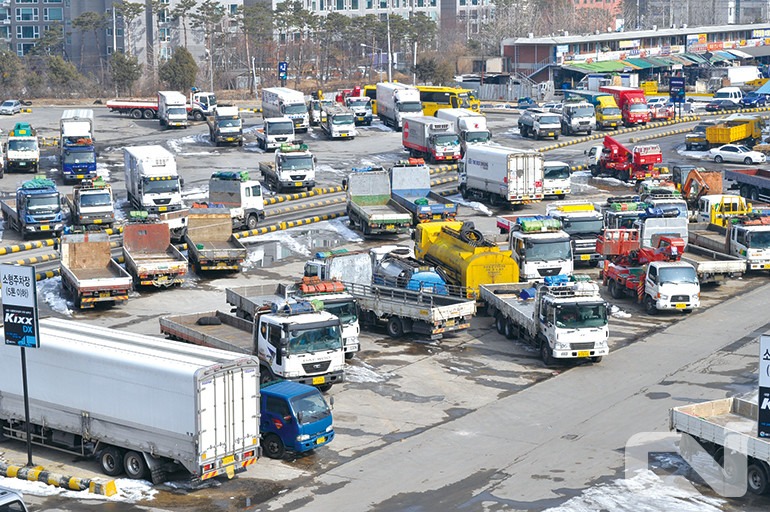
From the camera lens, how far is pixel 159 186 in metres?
54.5

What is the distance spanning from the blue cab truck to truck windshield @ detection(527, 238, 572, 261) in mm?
15572

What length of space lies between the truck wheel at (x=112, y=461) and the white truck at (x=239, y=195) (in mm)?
27520

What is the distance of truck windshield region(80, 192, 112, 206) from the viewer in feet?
174

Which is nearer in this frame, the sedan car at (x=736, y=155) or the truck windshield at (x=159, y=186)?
the truck windshield at (x=159, y=186)

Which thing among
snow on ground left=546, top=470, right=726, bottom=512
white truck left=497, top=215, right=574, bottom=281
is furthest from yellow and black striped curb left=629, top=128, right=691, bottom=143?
snow on ground left=546, top=470, right=726, bottom=512

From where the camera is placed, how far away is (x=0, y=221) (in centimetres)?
5594

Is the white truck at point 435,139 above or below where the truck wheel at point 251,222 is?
above

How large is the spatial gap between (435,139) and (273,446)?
4446cm

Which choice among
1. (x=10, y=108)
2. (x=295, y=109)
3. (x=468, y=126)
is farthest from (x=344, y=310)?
(x=10, y=108)

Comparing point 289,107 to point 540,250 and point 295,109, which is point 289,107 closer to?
point 295,109

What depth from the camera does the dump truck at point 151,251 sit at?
140 feet

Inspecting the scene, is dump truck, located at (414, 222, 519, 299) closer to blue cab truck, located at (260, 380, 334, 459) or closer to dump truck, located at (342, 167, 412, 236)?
dump truck, located at (342, 167, 412, 236)

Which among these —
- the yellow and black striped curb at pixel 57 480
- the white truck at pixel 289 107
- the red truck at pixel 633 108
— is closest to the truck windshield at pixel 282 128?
the white truck at pixel 289 107

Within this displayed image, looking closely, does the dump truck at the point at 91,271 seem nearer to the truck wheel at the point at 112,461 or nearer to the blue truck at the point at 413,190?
the truck wheel at the point at 112,461
